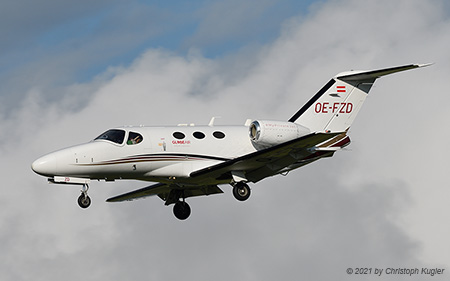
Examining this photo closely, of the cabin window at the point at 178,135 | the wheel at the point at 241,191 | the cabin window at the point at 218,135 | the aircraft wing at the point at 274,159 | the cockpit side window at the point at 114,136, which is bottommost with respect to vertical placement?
the wheel at the point at 241,191

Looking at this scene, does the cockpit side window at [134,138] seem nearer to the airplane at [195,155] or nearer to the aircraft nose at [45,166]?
the airplane at [195,155]

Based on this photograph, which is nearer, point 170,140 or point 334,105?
point 170,140

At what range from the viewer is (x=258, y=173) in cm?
3419

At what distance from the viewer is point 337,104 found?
36.4 meters

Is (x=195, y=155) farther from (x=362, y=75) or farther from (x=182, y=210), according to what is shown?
(x=362, y=75)

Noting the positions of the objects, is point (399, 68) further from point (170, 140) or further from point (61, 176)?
point (61, 176)

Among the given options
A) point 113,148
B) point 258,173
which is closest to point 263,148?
point 258,173

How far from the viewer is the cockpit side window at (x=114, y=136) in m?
33.4

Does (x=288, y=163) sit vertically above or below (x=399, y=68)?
below

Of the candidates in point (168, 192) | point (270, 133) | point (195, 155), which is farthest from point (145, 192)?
point (270, 133)

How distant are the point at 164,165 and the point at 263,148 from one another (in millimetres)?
3889

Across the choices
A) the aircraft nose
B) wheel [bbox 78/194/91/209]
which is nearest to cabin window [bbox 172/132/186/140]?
wheel [bbox 78/194/91/209]

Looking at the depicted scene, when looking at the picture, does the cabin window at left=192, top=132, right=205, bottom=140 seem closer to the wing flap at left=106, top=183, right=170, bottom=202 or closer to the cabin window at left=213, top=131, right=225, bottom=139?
the cabin window at left=213, top=131, right=225, bottom=139

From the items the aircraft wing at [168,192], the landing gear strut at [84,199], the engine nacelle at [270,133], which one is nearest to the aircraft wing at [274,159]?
the engine nacelle at [270,133]
